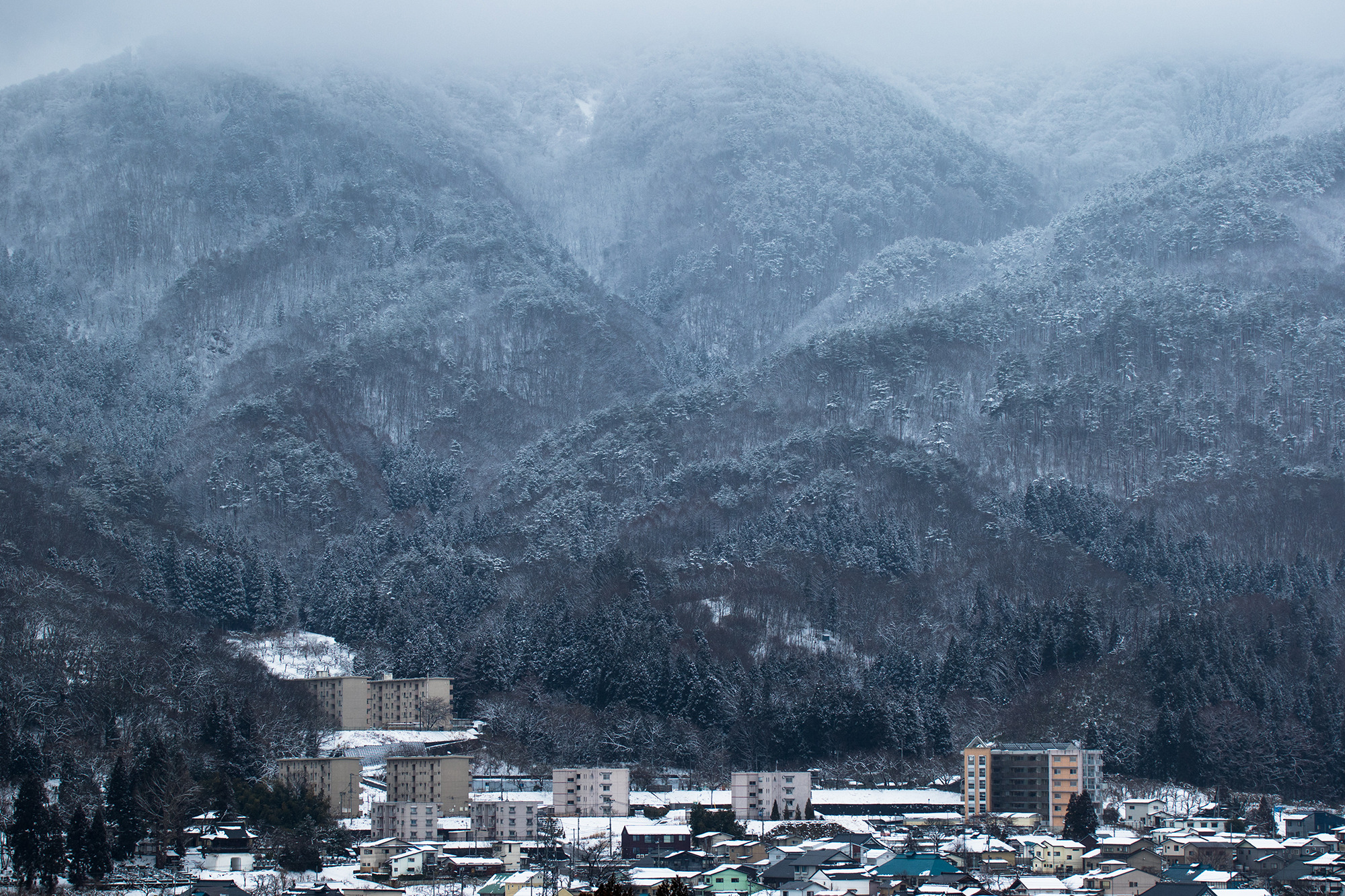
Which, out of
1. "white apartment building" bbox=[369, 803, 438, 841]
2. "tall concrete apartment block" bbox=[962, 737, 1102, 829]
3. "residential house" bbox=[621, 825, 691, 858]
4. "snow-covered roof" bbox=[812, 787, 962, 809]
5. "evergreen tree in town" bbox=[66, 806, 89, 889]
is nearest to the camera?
"evergreen tree in town" bbox=[66, 806, 89, 889]

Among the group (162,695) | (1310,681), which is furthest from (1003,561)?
(162,695)

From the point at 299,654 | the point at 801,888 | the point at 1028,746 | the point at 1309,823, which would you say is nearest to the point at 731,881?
the point at 801,888


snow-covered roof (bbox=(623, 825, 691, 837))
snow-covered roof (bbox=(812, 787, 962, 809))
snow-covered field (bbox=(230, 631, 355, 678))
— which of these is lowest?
snow-covered roof (bbox=(623, 825, 691, 837))

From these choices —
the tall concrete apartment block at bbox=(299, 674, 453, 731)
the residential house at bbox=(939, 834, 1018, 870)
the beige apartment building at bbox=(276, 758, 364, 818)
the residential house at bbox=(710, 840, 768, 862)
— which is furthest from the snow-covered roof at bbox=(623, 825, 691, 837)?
the tall concrete apartment block at bbox=(299, 674, 453, 731)

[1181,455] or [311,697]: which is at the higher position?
[1181,455]

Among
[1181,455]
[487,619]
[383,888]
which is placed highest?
[1181,455]

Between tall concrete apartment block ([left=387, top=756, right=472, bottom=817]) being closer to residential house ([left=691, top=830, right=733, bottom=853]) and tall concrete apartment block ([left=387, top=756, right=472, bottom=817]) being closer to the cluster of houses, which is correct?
the cluster of houses

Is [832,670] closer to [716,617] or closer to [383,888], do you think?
[716,617]
